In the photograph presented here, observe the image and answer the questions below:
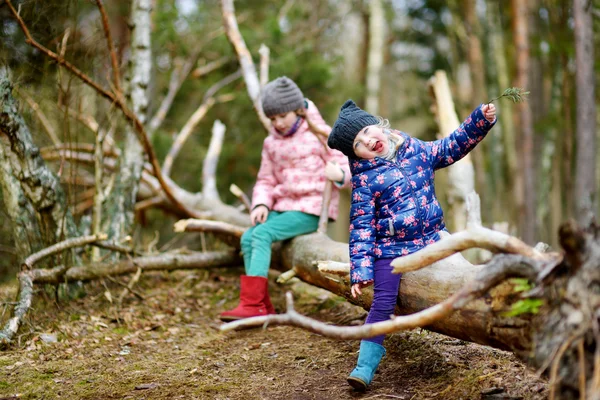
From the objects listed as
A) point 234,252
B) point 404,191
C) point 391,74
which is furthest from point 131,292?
point 391,74

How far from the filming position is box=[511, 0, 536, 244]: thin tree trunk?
10.5 meters

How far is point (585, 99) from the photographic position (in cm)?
785

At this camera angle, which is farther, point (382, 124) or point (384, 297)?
point (382, 124)

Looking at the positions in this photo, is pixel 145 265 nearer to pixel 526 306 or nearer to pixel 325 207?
pixel 325 207

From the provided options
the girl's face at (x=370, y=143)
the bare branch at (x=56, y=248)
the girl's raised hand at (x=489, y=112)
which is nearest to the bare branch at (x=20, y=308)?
the bare branch at (x=56, y=248)

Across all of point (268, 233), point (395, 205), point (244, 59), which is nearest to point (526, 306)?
point (395, 205)

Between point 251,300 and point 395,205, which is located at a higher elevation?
point 395,205

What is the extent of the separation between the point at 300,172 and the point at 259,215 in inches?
19.9

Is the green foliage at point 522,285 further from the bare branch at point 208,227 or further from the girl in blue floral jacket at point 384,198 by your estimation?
the bare branch at point 208,227

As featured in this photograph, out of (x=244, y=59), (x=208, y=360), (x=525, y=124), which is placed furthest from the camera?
(x=525, y=124)

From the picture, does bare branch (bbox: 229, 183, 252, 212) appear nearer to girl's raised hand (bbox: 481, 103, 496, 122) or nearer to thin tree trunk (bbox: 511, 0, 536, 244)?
girl's raised hand (bbox: 481, 103, 496, 122)

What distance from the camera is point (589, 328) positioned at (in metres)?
1.94

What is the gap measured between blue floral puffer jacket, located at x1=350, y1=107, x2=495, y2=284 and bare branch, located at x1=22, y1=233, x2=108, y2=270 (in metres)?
2.41

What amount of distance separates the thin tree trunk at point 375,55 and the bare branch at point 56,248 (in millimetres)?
7479
